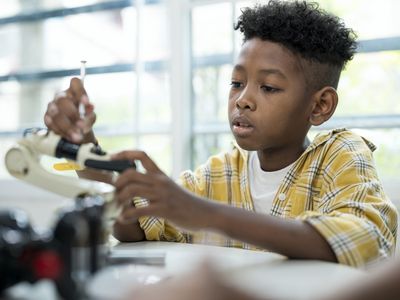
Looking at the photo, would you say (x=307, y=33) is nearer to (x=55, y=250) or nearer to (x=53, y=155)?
(x=53, y=155)

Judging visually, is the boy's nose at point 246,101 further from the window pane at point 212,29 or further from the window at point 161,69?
the window pane at point 212,29

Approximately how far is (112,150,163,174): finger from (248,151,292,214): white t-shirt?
1.31ft

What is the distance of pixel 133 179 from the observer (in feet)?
2.65

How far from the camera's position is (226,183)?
4.48 ft

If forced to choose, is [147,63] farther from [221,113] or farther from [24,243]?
[24,243]

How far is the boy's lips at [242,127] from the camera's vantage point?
1.26 meters

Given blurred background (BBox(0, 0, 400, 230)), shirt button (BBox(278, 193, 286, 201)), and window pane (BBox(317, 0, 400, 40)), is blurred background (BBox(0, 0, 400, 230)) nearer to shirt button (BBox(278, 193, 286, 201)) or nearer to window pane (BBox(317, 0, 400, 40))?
window pane (BBox(317, 0, 400, 40))

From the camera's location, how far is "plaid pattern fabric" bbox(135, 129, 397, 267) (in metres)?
0.89

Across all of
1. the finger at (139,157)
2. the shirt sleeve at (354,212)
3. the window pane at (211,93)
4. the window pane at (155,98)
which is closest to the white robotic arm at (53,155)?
the finger at (139,157)

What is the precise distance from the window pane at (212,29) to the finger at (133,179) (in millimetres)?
1251

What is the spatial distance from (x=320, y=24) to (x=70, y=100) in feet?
2.20

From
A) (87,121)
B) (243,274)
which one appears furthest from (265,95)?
(243,274)

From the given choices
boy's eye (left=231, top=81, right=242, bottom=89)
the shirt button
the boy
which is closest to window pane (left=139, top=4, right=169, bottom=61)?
the boy

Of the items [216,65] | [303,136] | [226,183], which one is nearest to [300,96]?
[303,136]
